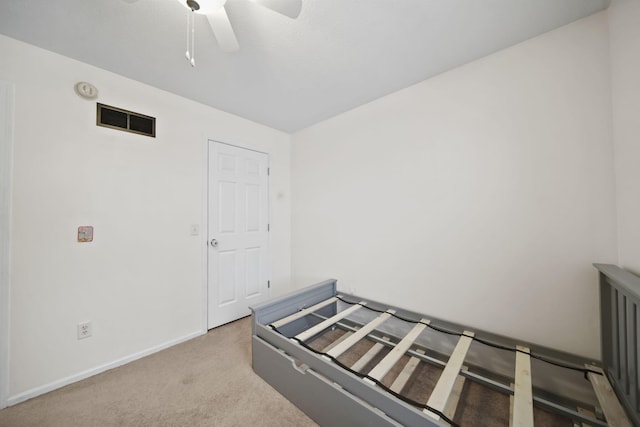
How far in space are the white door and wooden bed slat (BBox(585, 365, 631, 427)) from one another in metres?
2.81

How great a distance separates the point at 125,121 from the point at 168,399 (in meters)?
2.18

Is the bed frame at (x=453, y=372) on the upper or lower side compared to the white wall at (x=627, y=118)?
lower

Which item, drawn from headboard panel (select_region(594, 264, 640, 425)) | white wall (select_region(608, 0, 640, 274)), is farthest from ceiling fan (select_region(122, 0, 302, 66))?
headboard panel (select_region(594, 264, 640, 425))

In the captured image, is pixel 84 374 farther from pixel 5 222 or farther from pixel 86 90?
pixel 86 90

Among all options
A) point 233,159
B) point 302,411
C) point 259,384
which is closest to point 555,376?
point 302,411

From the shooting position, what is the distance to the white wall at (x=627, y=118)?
3.66ft

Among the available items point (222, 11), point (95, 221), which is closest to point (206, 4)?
point (222, 11)

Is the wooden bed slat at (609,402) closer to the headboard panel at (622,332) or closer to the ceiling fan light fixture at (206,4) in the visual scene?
the headboard panel at (622,332)

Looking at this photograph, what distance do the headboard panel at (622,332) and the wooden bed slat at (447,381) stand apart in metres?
0.64

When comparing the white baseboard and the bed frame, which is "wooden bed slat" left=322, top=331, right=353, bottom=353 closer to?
the bed frame

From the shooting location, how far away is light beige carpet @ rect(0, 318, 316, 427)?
1350 mm

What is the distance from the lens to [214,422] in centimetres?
134

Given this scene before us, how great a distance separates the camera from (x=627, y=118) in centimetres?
118

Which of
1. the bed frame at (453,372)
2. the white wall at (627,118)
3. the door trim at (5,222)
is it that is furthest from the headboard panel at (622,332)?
the door trim at (5,222)
